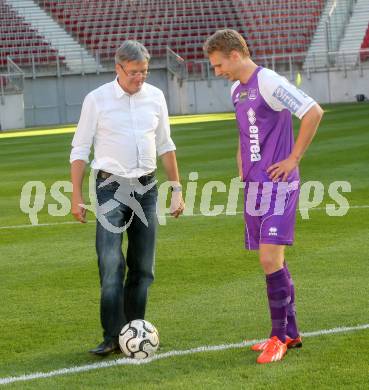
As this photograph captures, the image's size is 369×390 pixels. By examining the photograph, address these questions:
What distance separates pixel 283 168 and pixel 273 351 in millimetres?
1078

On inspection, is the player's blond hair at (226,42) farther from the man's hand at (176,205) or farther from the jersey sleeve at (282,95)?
the man's hand at (176,205)

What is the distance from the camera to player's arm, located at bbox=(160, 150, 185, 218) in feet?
22.4

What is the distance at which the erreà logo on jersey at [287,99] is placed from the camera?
6.09m

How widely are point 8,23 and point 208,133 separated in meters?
22.7

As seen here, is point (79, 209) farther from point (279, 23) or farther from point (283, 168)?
point (279, 23)

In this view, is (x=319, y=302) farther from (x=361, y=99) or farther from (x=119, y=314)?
(x=361, y=99)

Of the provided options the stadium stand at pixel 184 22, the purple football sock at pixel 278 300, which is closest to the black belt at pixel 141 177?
the purple football sock at pixel 278 300

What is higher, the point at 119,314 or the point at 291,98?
the point at 291,98

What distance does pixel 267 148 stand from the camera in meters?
6.26

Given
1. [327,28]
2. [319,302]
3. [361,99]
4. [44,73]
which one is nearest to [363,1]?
[327,28]

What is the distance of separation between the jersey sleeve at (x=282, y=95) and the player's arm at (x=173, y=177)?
85 centimetres

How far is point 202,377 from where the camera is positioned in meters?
5.92

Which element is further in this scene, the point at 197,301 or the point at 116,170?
the point at 197,301

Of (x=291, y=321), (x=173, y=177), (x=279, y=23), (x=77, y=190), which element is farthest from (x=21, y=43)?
(x=291, y=321)
